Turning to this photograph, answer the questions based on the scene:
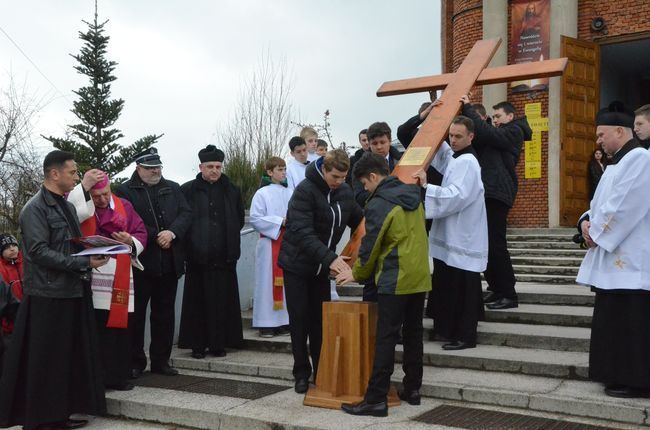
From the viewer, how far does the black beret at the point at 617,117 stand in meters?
5.14

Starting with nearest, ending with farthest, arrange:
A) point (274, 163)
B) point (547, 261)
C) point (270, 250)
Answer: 1. point (270, 250)
2. point (274, 163)
3. point (547, 261)

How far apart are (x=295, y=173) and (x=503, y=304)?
277cm

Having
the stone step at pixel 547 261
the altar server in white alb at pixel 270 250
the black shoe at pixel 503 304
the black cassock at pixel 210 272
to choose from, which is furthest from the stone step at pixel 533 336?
the stone step at pixel 547 261

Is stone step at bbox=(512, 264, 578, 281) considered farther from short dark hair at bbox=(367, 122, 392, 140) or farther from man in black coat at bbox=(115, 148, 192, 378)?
man in black coat at bbox=(115, 148, 192, 378)

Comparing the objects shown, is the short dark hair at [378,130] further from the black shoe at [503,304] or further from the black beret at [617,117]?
the black shoe at [503,304]

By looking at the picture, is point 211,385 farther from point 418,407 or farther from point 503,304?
point 503,304

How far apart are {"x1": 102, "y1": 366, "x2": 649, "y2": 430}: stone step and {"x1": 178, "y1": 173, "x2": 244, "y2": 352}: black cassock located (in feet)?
3.31

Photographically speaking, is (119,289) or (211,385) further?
(211,385)

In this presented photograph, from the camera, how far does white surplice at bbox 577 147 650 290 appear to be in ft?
16.2

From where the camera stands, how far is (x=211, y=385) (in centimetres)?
611

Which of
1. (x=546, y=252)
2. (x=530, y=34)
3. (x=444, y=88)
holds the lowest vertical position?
(x=546, y=252)

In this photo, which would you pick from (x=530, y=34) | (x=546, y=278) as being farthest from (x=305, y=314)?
(x=530, y=34)

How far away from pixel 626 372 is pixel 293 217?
2.51 meters

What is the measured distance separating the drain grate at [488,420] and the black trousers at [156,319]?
8.52 ft
